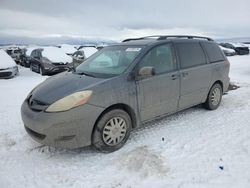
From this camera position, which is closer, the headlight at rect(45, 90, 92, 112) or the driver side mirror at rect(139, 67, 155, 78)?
the headlight at rect(45, 90, 92, 112)

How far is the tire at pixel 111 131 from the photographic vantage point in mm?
3559

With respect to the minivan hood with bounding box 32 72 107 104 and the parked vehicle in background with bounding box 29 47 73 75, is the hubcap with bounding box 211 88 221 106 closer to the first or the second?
the minivan hood with bounding box 32 72 107 104

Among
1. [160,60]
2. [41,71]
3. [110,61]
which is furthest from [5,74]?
[160,60]

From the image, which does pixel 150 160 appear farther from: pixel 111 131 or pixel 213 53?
pixel 213 53

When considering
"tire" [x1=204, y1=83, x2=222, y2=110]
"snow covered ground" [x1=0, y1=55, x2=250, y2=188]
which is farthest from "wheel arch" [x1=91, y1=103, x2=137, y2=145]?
"tire" [x1=204, y1=83, x2=222, y2=110]

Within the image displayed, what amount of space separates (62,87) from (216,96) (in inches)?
141

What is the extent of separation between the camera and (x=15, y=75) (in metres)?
A: 12.3

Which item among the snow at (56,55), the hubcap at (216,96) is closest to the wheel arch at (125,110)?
the hubcap at (216,96)

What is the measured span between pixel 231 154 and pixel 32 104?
2.98 metres

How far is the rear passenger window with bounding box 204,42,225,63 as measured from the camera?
546cm

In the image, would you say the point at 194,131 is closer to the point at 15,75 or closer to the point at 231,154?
the point at 231,154

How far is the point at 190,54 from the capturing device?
16.3 ft

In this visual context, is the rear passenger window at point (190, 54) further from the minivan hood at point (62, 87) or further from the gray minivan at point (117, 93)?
the minivan hood at point (62, 87)

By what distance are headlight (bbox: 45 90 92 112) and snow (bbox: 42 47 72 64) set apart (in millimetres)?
10187
